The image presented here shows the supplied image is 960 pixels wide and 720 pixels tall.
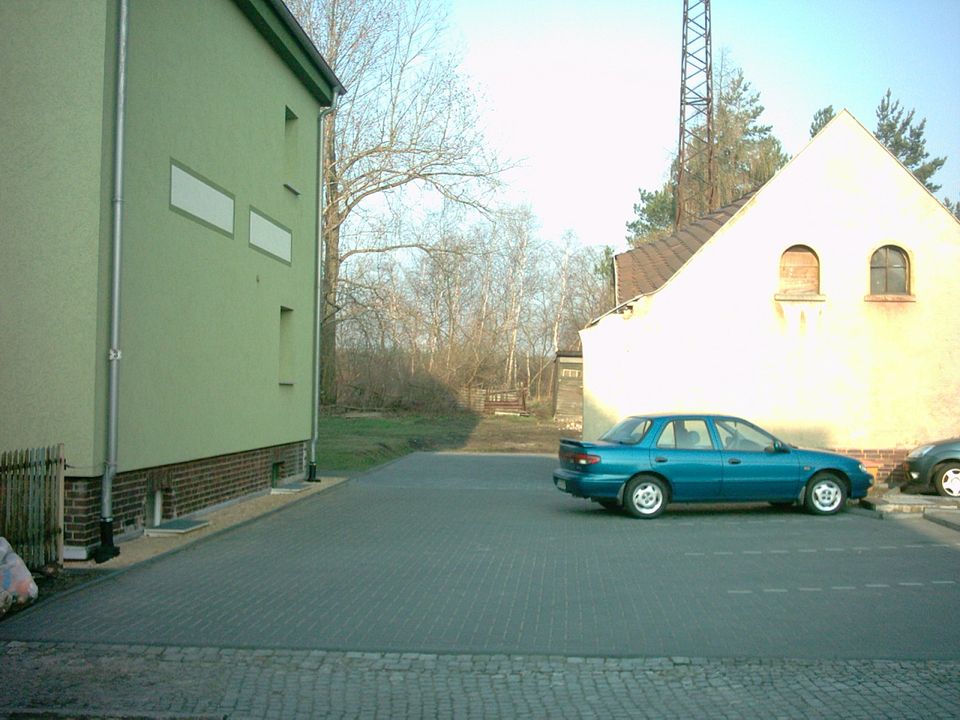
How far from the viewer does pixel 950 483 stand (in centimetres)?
1711

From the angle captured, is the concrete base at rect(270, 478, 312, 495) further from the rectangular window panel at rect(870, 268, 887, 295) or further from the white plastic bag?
the rectangular window panel at rect(870, 268, 887, 295)

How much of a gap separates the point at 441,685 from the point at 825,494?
10094 millimetres

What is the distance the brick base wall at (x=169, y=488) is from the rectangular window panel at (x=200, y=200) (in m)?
3.32

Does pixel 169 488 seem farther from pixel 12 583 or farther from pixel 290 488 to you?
pixel 290 488

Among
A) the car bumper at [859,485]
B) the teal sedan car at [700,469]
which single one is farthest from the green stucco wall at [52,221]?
the car bumper at [859,485]

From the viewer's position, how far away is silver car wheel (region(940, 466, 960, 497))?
17078mm

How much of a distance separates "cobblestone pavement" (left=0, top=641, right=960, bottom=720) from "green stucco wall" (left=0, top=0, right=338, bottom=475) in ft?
13.8

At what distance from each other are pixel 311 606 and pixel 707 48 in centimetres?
3065

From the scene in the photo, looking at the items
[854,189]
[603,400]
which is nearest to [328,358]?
[603,400]

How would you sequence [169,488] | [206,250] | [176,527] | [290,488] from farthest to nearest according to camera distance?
1. [290,488]
2. [206,250]
3. [169,488]
4. [176,527]

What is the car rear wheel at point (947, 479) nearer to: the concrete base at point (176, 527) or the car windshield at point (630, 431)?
the car windshield at point (630, 431)

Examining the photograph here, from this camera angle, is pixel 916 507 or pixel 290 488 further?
pixel 290 488

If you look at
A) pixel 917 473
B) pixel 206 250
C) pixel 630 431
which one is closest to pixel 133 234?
pixel 206 250

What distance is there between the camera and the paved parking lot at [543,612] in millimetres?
6711
